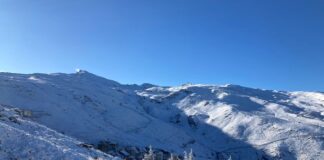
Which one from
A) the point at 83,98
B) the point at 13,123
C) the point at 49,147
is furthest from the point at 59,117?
the point at 49,147

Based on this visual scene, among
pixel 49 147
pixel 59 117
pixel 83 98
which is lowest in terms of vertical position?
pixel 49 147

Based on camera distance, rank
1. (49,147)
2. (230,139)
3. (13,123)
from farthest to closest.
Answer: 1. (230,139)
2. (13,123)
3. (49,147)

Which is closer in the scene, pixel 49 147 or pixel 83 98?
pixel 49 147

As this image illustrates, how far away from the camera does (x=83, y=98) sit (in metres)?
180

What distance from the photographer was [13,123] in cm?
5778

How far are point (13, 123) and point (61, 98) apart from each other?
102976 mm

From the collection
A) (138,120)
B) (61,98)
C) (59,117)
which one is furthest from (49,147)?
(138,120)

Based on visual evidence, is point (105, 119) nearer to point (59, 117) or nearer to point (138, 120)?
point (138, 120)

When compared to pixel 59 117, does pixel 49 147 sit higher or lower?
lower

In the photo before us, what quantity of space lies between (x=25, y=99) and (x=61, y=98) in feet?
63.2

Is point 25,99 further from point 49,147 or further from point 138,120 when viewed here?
point 49,147

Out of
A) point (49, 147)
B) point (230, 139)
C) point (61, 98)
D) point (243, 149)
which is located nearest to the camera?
point (49, 147)

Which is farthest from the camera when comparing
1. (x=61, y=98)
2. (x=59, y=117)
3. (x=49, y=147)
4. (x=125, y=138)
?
(x=61, y=98)

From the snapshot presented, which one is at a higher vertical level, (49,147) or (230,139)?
(230,139)
